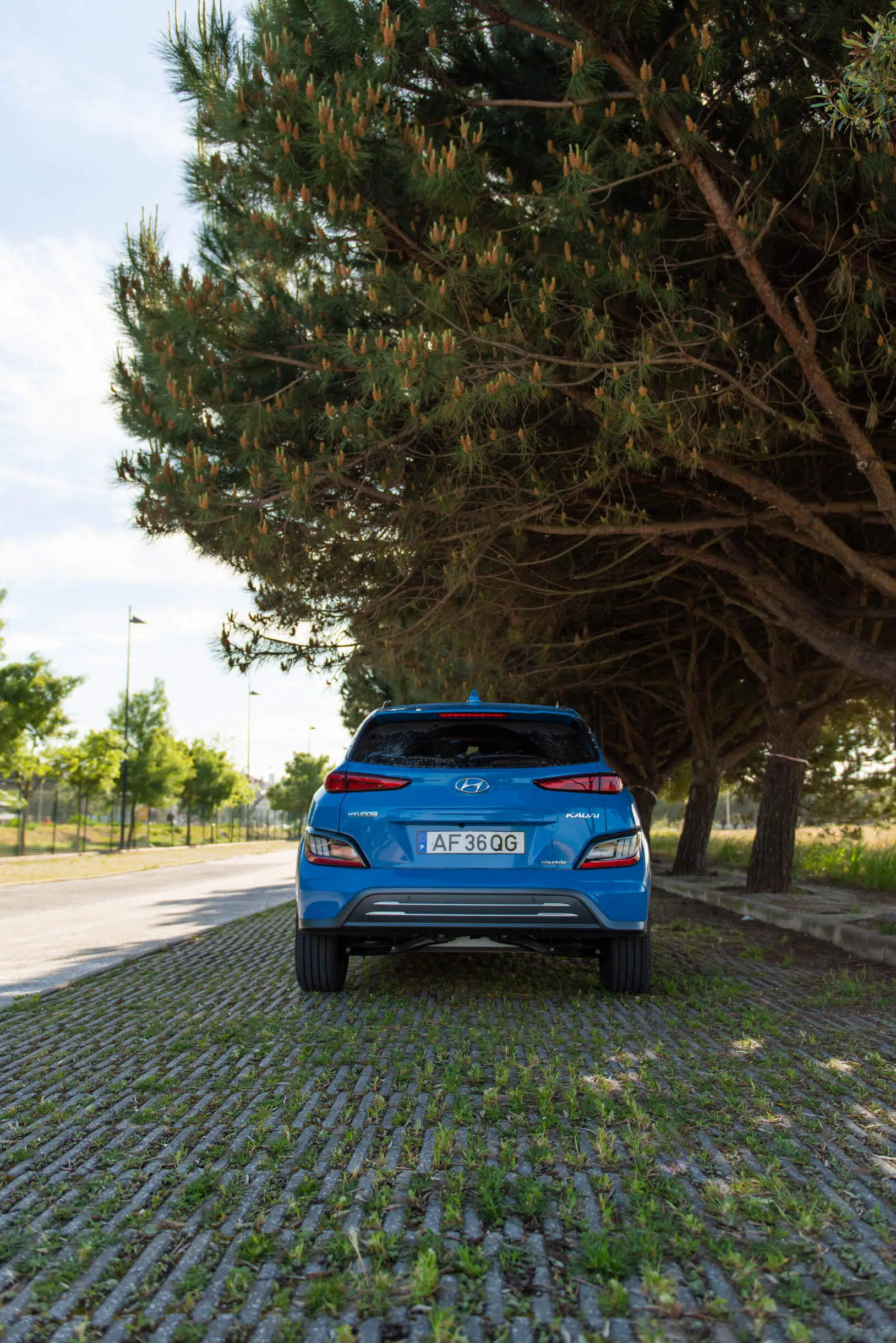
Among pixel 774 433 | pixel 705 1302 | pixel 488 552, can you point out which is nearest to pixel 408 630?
pixel 488 552

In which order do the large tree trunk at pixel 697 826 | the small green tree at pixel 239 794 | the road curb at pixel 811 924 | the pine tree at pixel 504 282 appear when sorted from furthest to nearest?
the small green tree at pixel 239 794, the large tree trunk at pixel 697 826, the road curb at pixel 811 924, the pine tree at pixel 504 282

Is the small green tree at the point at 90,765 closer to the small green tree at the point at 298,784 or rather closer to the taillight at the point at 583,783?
the taillight at the point at 583,783

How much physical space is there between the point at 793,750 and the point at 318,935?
33.5 feet

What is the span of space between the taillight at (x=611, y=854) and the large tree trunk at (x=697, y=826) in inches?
569

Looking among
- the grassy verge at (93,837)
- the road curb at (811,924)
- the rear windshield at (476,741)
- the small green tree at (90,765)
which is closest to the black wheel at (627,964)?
the rear windshield at (476,741)

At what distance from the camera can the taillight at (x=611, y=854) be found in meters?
6.04

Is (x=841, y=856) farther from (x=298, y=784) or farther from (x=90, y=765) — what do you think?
(x=298, y=784)

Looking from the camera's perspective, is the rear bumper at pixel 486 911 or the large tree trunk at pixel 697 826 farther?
the large tree trunk at pixel 697 826

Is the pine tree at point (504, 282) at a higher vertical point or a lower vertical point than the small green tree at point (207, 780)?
higher

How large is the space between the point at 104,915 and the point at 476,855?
9.45 m

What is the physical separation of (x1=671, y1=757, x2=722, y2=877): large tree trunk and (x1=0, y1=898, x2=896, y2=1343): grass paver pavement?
1407 cm

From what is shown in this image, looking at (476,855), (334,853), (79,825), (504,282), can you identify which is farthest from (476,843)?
(79,825)

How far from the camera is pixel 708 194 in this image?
7.50 m

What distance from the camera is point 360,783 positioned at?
20.3 ft
